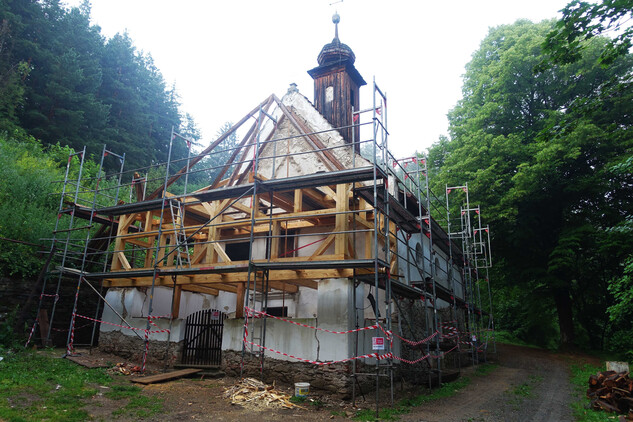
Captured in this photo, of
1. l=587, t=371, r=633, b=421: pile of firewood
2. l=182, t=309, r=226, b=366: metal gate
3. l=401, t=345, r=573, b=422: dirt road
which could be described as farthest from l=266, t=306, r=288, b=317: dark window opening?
l=587, t=371, r=633, b=421: pile of firewood

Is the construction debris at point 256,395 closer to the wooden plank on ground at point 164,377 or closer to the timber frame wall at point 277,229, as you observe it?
the timber frame wall at point 277,229

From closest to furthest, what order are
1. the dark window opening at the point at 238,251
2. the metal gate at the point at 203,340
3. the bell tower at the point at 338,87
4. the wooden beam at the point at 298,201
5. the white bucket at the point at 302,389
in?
the white bucket at the point at 302,389 → the wooden beam at the point at 298,201 → the metal gate at the point at 203,340 → the dark window opening at the point at 238,251 → the bell tower at the point at 338,87

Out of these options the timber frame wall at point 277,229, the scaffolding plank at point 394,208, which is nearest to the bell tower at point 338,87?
the timber frame wall at point 277,229

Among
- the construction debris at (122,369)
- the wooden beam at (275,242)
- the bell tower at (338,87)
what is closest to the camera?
the construction debris at (122,369)

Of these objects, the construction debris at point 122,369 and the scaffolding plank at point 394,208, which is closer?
the scaffolding plank at point 394,208

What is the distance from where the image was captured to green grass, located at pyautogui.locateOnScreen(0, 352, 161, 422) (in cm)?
652

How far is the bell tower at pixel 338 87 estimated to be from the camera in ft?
57.7

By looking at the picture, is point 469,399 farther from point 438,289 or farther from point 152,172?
point 152,172

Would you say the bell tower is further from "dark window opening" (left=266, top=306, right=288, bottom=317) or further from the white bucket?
the white bucket

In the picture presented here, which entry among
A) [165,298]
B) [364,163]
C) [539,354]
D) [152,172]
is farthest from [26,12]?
[539,354]

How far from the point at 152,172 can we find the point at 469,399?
94.8 ft

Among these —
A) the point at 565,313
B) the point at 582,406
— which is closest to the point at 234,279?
the point at 582,406

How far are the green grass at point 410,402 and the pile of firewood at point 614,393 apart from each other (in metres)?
3.15

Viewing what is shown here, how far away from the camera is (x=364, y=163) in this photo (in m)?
14.3
